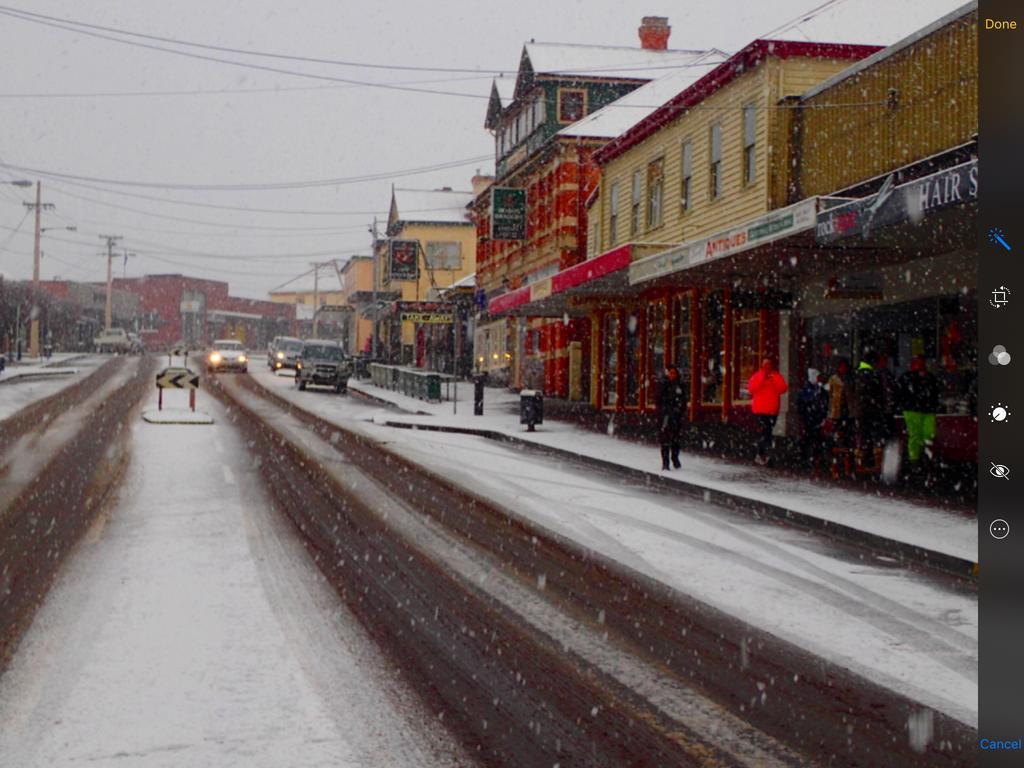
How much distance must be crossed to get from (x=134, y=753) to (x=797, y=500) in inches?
433

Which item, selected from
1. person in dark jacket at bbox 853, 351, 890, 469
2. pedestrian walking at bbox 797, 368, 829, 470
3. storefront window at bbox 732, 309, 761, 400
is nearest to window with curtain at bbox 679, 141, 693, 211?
storefront window at bbox 732, 309, 761, 400

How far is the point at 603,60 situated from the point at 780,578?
3750 cm

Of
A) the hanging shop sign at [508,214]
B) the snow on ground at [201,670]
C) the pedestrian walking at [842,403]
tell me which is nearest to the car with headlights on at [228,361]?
the hanging shop sign at [508,214]

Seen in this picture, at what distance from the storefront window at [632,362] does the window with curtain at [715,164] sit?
7.63m

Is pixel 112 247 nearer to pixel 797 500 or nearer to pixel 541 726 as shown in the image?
pixel 797 500

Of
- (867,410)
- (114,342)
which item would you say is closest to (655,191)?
(867,410)

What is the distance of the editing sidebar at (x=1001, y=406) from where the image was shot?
5.31 ft

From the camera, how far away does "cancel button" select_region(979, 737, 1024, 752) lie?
168 centimetres

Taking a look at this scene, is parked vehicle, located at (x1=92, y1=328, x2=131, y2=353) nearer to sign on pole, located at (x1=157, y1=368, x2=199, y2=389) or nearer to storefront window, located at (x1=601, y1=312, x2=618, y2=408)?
storefront window, located at (x1=601, y1=312, x2=618, y2=408)

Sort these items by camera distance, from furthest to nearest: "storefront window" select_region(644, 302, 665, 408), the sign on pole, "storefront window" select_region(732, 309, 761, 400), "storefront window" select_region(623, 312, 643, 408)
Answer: "storefront window" select_region(623, 312, 643, 408), "storefront window" select_region(644, 302, 665, 408), the sign on pole, "storefront window" select_region(732, 309, 761, 400)

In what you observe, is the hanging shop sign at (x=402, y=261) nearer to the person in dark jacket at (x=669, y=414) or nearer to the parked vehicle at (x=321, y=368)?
the parked vehicle at (x=321, y=368)

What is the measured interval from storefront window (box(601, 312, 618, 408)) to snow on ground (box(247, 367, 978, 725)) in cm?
1831

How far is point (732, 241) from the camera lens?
19.2 meters

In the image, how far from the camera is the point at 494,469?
19.5m
